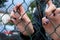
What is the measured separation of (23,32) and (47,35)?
0.44ft

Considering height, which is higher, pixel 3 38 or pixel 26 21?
pixel 26 21

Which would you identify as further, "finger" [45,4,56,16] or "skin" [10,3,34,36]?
"skin" [10,3,34,36]

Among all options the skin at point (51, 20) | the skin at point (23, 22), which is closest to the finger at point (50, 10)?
the skin at point (51, 20)

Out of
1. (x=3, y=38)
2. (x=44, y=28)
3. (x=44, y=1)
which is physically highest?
(x=44, y=1)

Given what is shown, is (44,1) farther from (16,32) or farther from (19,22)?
(16,32)

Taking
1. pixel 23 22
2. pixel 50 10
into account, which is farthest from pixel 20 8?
pixel 50 10

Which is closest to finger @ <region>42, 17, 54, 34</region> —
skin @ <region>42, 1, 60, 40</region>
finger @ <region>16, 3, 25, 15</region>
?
skin @ <region>42, 1, 60, 40</region>

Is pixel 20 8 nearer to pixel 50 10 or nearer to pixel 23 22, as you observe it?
pixel 23 22

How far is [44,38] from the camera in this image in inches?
40.4

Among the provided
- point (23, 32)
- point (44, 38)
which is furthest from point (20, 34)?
point (44, 38)

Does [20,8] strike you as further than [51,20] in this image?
Yes

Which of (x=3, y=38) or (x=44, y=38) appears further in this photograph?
(x=3, y=38)

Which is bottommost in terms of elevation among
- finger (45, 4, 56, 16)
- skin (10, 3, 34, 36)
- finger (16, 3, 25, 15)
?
skin (10, 3, 34, 36)

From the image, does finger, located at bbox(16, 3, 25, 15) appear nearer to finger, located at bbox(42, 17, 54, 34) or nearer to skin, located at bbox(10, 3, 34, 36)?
skin, located at bbox(10, 3, 34, 36)
